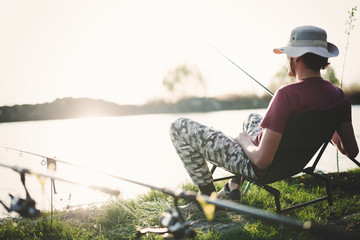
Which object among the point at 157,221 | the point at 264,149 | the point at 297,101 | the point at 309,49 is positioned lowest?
the point at 157,221

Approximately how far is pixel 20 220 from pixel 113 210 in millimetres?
870

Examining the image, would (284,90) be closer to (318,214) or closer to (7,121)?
(318,214)

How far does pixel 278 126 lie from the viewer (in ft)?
A: 5.42

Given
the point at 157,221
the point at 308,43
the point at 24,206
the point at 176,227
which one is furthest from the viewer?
the point at 157,221

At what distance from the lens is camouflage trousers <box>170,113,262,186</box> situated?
2.04 m

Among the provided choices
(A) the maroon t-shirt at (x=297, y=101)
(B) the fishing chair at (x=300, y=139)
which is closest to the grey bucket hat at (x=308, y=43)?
(A) the maroon t-shirt at (x=297, y=101)

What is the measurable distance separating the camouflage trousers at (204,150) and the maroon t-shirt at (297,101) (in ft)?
1.42

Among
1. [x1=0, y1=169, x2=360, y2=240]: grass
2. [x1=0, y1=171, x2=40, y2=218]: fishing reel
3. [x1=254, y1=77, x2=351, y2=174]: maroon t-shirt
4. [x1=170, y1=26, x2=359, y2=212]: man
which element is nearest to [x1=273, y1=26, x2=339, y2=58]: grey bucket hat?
[x1=170, y1=26, x2=359, y2=212]: man

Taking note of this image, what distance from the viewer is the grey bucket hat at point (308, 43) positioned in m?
1.71

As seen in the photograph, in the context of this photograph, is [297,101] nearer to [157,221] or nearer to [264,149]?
[264,149]

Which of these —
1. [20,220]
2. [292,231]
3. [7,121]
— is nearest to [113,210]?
[20,220]

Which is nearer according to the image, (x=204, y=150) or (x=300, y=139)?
(x=300, y=139)

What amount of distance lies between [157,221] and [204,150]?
0.87m

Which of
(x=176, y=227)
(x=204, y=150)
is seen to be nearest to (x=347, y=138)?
(x=204, y=150)
